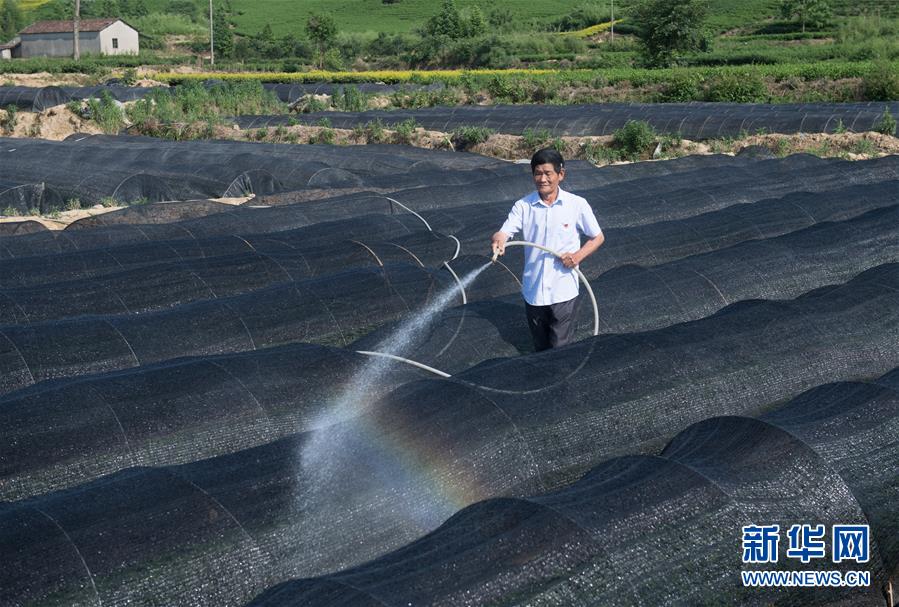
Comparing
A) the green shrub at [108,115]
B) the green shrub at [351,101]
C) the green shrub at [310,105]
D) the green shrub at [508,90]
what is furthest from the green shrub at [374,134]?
the green shrub at [508,90]

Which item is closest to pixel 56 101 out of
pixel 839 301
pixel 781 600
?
pixel 839 301

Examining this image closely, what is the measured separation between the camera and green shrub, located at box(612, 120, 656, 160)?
849 inches

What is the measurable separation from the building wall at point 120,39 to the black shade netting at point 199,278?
225 ft

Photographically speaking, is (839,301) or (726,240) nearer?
(839,301)

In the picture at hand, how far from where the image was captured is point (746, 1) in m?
77.4

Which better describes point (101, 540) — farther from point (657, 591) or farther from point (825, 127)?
point (825, 127)

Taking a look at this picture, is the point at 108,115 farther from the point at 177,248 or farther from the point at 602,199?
the point at 177,248

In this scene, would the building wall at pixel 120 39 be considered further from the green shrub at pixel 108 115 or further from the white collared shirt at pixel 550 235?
the white collared shirt at pixel 550 235

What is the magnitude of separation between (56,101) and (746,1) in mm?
58258

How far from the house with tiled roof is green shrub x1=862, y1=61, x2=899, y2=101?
5599 centimetres

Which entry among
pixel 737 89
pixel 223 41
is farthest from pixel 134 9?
pixel 737 89

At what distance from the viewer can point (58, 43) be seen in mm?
74438

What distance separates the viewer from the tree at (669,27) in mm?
42844

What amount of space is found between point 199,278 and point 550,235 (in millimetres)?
3314
